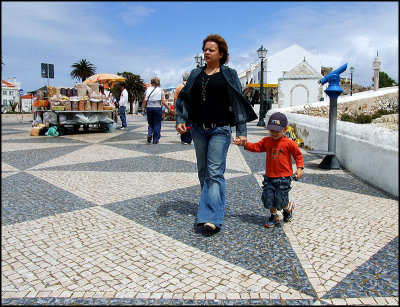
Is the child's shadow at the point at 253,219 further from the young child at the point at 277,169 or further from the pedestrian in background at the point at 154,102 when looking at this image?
the pedestrian in background at the point at 154,102

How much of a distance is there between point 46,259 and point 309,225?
2.27 m

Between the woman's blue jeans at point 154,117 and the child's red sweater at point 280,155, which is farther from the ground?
the woman's blue jeans at point 154,117

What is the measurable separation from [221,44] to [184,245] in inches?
71.1

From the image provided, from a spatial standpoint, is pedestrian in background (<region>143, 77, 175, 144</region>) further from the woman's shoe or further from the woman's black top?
the woman's shoe

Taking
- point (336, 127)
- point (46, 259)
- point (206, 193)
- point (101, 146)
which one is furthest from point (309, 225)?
point (101, 146)

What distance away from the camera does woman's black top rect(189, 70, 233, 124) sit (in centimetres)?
333

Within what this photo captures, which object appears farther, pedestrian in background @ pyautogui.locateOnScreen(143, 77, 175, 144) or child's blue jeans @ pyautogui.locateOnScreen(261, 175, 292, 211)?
pedestrian in background @ pyautogui.locateOnScreen(143, 77, 175, 144)

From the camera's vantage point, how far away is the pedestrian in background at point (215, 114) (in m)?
3.30

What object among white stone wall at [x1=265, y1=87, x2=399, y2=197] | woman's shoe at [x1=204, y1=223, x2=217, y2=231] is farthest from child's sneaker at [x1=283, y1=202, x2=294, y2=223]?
white stone wall at [x1=265, y1=87, x2=399, y2=197]

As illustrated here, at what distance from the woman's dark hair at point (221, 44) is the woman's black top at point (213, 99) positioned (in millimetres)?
188

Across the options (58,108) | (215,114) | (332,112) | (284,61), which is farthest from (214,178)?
(284,61)

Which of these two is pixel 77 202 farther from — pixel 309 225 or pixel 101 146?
pixel 101 146

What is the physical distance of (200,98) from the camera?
3.39 meters

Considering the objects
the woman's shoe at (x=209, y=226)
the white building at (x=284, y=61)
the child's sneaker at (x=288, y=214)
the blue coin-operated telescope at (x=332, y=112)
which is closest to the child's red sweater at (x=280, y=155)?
the child's sneaker at (x=288, y=214)
